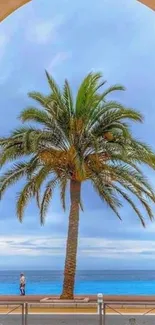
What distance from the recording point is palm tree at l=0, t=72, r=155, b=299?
13367 millimetres

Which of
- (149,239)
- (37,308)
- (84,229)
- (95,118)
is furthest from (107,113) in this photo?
(84,229)

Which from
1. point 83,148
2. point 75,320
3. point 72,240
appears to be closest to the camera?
point 75,320

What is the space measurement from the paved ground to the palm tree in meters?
3.46

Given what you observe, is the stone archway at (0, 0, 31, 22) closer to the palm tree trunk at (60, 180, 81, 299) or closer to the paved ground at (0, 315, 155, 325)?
the paved ground at (0, 315, 155, 325)

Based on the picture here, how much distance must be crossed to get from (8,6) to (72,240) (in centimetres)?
1255

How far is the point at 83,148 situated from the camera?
13359 millimetres

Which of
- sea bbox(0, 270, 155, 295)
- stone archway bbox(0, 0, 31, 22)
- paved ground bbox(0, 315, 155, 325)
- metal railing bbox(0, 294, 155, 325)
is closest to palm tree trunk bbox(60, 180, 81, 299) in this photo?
metal railing bbox(0, 294, 155, 325)

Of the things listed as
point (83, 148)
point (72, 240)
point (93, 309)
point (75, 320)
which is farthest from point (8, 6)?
point (72, 240)

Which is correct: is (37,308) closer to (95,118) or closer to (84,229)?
(95,118)

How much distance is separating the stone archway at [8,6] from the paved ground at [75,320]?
6.21 meters

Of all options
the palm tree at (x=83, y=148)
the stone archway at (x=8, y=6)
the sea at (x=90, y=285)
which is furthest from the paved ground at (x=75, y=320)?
the sea at (x=90, y=285)

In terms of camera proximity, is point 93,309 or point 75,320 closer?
point 93,309

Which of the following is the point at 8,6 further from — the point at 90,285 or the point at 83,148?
the point at 90,285

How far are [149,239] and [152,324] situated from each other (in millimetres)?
30518
